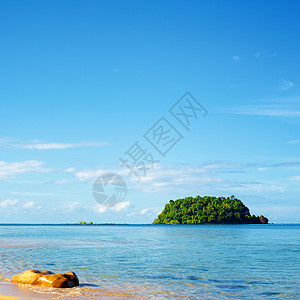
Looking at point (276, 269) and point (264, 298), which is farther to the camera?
point (276, 269)

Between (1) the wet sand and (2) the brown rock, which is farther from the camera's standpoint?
(2) the brown rock

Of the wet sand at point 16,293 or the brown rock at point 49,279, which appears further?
the brown rock at point 49,279

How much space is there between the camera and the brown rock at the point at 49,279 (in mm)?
18281

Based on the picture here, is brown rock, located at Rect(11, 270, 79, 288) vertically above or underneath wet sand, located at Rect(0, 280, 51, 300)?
above

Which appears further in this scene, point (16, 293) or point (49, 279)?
point (49, 279)

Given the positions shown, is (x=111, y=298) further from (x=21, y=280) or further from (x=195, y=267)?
(x=195, y=267)

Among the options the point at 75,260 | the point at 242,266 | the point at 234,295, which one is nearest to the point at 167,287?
the point at 234,295

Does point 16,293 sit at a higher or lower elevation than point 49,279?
lower

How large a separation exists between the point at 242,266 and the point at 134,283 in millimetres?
11024

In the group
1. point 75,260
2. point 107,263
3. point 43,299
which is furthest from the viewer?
point 75,260

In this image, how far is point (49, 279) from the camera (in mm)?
18484

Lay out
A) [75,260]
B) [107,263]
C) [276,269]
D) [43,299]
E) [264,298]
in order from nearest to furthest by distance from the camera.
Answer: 1. [43,299]
2. [264,298]
3. [276,269]
4. [107,263]
5. [75,260]

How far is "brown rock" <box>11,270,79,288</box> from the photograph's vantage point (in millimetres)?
18281

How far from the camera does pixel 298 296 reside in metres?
17.7
